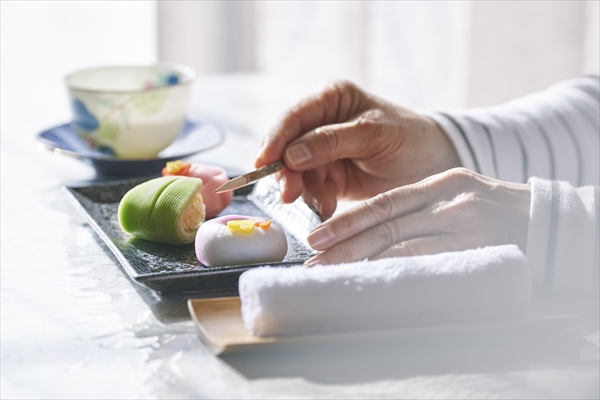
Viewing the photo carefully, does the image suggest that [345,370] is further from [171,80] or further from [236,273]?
[171,80]

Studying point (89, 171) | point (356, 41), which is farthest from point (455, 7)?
point (89, 171)

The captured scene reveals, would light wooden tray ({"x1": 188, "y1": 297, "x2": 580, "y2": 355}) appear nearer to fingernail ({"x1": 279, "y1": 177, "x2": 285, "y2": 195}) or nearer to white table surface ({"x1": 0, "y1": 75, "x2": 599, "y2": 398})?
white table surface ({"x1": 0, "y1": 75, "x2": 599, "y2": 398})

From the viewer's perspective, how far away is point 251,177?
76 cm

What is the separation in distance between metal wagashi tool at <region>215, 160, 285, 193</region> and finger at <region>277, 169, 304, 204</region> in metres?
0.01

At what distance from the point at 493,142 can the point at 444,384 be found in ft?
1.70

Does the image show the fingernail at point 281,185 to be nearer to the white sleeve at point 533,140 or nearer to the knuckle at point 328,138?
the knuckle at point 328,138

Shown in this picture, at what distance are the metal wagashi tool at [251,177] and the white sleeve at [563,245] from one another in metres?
0.29

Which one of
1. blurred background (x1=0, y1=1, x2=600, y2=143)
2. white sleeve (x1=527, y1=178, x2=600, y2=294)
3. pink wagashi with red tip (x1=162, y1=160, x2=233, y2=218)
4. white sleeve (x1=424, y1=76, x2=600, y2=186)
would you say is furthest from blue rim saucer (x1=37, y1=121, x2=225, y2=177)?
blurred background (x1=0, y1=1, x2=600, y2=143)

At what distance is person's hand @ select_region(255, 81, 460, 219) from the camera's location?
831mm

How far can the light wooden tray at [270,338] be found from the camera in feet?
1.50

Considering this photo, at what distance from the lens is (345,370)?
17.9 inches

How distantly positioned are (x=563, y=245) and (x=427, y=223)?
11 cm

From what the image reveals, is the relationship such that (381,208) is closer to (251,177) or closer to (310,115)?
(251,177)

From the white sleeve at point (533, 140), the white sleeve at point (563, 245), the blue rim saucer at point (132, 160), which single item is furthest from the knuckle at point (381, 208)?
the blue rim saucer at point (132, 160)
